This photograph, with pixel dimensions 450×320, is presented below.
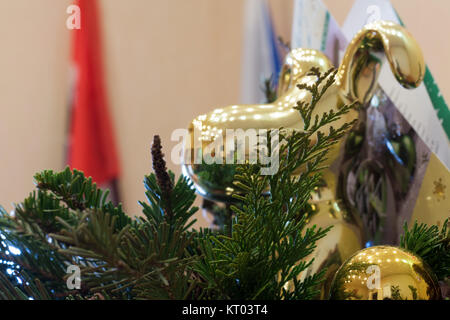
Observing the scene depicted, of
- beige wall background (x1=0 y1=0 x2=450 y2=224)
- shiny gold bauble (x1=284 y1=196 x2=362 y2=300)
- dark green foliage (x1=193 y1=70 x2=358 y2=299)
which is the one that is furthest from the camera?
beige wall background (x1=0 y1=0 x2=450 y2=224)

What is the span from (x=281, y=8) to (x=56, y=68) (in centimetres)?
55

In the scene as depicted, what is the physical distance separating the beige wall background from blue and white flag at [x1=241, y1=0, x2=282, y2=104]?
0.23 m

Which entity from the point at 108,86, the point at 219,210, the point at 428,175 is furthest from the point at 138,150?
the point at 428,175

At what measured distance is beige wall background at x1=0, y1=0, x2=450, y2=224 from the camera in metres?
0.98

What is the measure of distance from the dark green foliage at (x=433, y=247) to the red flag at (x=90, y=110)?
0.95 meters

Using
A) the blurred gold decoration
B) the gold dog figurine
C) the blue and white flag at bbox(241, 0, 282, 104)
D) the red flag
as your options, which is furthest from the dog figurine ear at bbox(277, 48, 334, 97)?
the red flag

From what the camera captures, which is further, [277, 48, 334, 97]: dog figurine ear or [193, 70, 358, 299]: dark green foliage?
[277, 48, 334, 97]: dog figurine ear

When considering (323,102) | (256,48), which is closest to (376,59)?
(323,102)

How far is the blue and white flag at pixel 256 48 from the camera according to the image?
2.59 feet

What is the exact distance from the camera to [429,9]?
393 mm

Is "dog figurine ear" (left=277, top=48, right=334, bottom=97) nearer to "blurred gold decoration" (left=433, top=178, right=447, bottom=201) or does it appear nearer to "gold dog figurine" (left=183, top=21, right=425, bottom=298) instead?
"gold dog figurine" (left=183, top=21, right=425, bottom=298)

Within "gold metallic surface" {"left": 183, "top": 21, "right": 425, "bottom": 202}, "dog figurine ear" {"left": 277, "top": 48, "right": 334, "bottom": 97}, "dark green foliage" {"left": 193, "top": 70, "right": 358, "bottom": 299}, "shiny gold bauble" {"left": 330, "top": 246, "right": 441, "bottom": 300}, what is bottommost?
"shiny gold bauble" {"left": 330, "top": 246, "right": 441, "bottom": 300}

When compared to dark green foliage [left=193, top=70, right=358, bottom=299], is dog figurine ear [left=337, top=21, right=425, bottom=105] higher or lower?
higher
